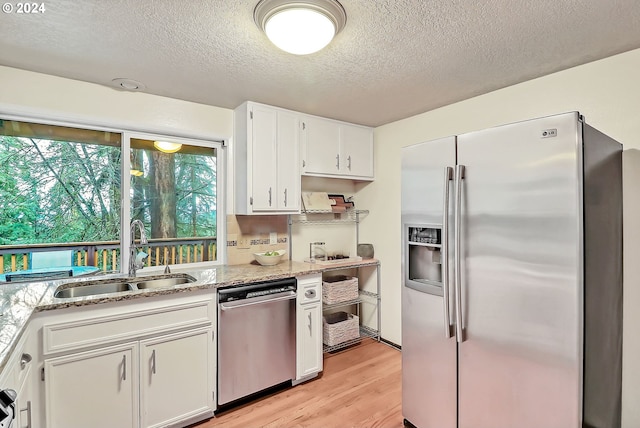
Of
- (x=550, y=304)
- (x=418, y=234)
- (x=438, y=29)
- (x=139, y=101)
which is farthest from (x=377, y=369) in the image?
(x=139, y=101)

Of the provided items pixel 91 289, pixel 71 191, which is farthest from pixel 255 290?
pixel 71 191

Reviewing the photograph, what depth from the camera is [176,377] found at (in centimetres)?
205

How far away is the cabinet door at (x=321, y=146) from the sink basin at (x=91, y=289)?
170cm

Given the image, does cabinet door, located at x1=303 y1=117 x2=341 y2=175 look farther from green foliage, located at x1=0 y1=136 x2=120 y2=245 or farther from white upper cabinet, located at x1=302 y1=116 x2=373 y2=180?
green foliage, located at x1=0 y1=136 x2=120 y2=245

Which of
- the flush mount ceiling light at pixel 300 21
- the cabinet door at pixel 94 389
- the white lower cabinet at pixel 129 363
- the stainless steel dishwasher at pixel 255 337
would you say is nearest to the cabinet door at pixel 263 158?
the stainless steel dishwasher at pixel 255 337

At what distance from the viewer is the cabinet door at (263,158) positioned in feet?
8.97

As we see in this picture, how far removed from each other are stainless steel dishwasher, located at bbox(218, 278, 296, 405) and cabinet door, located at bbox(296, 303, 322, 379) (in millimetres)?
58

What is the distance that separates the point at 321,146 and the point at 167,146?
1.35 metres

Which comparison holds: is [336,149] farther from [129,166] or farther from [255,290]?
[129,166]

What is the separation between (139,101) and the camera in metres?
2.51

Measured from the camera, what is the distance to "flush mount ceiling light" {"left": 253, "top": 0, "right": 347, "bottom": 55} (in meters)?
1.44

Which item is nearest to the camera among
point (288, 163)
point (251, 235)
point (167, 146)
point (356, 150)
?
point (167, 146)

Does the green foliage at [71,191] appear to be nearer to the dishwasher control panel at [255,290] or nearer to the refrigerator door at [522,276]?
the dishwasher control panel at [255,290]

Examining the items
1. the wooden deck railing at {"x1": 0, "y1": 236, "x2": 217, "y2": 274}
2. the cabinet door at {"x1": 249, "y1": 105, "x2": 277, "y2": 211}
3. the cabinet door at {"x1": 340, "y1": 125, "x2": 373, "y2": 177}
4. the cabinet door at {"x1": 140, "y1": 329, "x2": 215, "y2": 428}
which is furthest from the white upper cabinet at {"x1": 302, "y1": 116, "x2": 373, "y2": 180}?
the cabinet door at {"x1": 140, "y1": 329, "x2": 215, "y2": 428}
